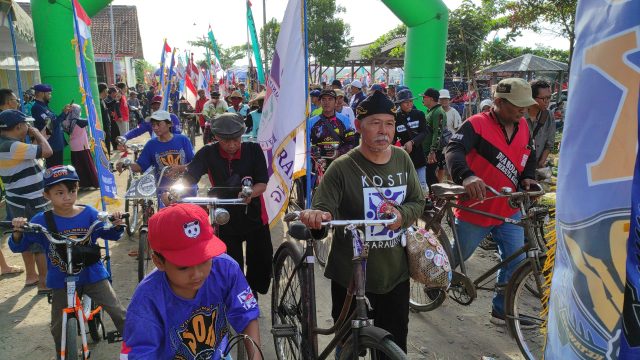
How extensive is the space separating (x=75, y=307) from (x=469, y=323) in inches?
129

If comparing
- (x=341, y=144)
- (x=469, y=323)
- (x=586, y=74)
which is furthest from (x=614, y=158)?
(x=341, y=144)

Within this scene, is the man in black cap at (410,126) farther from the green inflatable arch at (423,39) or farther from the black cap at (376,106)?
the black cap at (376,106)

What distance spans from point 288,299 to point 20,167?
135 inches

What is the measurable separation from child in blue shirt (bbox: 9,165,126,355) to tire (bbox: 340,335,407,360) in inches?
74.5

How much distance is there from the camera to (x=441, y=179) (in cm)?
871

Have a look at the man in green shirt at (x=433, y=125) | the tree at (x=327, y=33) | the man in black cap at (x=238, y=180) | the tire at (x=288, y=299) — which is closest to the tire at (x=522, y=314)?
the tire at (x=288, y=299)

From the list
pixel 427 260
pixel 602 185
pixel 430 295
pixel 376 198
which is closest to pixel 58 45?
pixel 430 295

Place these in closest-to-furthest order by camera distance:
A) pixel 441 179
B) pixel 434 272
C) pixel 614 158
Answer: pixel 614 158 → pixel 434 272 → pixel 441 179

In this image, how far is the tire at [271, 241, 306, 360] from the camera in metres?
3.14

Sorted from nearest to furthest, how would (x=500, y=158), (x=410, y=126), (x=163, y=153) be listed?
(x=500, y=158)
(x=163, y=153)
(x=410, y=126)

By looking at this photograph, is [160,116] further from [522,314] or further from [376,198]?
[522,314]

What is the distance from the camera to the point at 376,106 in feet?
8.66

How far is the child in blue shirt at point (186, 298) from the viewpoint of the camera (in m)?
1.79

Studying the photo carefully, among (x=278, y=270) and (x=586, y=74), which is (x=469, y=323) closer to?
(x=278, y=270)
